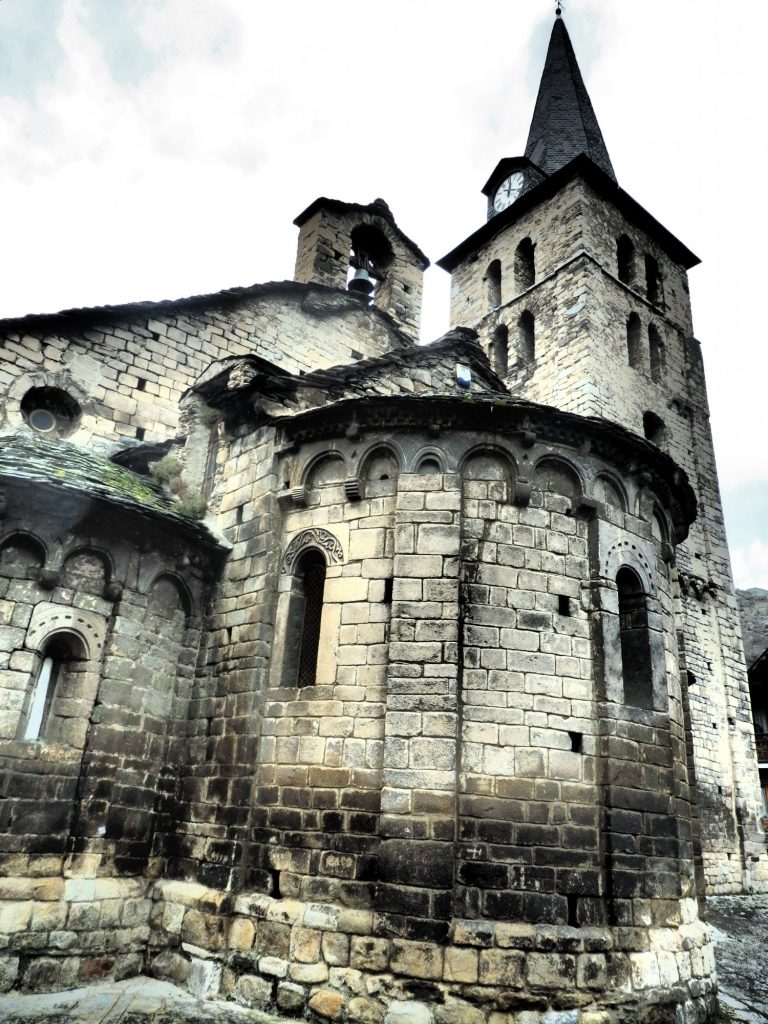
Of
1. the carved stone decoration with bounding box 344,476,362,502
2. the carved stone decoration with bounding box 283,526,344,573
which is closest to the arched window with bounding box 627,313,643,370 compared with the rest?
the carved stone decoration with bounding box 344,476,362,502

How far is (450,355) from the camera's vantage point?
903 cm

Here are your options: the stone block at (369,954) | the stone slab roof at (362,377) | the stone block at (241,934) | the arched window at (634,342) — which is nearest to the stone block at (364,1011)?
the stone block at (369,954)

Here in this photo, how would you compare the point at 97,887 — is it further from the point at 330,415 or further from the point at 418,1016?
the point at 330,415

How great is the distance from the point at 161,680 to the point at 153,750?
0.64m

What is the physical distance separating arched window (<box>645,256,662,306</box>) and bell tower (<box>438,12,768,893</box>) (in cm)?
5

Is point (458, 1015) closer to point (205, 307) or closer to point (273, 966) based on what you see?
point (273, 966)

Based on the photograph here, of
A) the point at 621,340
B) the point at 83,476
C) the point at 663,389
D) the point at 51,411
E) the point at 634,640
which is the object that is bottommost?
the point at 634,640

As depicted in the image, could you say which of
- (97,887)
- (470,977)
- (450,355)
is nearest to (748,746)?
(450,355)

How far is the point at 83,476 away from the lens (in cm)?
714

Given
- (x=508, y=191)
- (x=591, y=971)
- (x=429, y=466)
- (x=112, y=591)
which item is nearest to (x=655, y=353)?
(x=508, y=191)

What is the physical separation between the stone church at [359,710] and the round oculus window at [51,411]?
7.72 ft

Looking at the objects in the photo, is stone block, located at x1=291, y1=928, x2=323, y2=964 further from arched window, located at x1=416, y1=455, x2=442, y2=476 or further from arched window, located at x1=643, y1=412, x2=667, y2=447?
arched window, located at x1=643, y1=412, x2=667, y2=447

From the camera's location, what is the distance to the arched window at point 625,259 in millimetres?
20719

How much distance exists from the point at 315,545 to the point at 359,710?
159 centimetres
